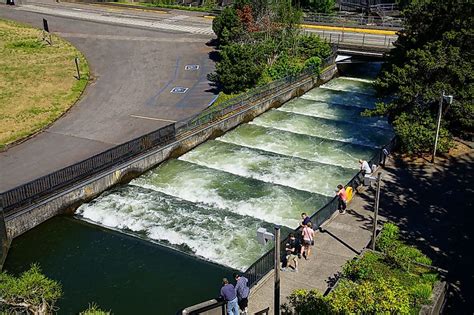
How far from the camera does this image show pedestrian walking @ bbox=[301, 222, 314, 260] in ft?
57.9

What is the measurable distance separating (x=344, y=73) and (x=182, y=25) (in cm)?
1743

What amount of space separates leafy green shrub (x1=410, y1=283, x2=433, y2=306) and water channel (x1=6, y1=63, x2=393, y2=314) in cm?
649

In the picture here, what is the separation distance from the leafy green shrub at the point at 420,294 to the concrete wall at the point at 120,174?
14356 millimetres

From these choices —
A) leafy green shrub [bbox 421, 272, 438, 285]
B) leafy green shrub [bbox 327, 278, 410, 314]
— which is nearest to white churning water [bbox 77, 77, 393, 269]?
leafy green shrub [bbox 421, 272, 438, 285]

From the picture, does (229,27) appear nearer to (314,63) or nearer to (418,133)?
(314,63)

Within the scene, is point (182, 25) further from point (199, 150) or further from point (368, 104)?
point (199, 150)

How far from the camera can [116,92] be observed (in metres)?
34.8

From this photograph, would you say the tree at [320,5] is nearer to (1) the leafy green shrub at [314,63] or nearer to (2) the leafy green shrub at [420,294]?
(1) the leafy green shrub at [314,63]

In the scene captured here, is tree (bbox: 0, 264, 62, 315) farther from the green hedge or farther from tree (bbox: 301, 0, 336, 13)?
tree (bbox: 301, 0, 336, 13)

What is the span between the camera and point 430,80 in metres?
26.6

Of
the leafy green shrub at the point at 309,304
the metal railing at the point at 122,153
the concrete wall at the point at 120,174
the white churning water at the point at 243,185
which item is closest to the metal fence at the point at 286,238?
the white churning water at the point at 243,185

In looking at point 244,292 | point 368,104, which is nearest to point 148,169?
point 244,292

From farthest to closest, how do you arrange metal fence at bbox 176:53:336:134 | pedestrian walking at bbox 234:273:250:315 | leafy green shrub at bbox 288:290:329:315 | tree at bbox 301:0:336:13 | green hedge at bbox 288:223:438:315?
tree at bbox 301:0:336:13 < metal fence at bbox 176:53:336:134 < pedestrian walking at bbox 234:273:250:315 < leafy green shrub at bbox 288:290:329:315 < green hedge at bbox 288:223:438:315

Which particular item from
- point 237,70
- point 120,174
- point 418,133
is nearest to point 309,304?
point 120,174
